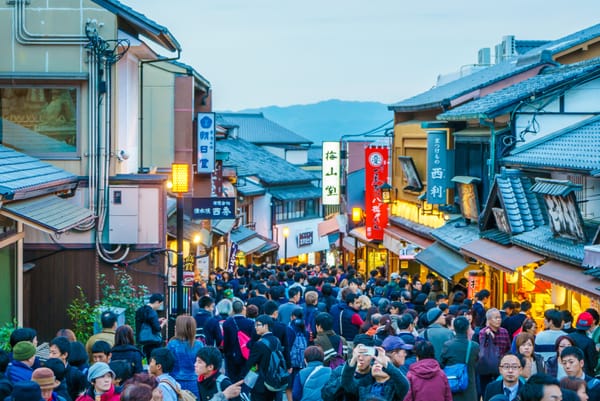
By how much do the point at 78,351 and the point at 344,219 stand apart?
40.2m

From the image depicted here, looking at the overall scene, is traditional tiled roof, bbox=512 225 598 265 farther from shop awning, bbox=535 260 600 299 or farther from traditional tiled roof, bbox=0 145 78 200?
traditional tiled roof, bbox=0 145 78 200

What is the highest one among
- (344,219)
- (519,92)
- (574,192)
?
(519,92)

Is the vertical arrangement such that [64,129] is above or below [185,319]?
above

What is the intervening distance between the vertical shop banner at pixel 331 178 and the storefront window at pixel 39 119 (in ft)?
93.3

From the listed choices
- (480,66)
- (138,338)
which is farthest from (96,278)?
(480,66)

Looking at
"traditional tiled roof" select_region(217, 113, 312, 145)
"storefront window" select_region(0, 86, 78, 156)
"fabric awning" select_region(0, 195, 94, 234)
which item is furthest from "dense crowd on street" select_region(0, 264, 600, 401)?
"traditional tiled roof" select_region(217, 113, 312, 145)

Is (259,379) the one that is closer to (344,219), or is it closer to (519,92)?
(519,92)

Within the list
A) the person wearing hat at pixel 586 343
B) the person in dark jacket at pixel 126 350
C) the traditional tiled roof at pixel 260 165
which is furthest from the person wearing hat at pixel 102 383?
the traditional tiled roof at pixel 260 165

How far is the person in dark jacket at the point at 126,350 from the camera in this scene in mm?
11164

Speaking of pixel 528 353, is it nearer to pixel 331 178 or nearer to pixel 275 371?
pixel 275 371

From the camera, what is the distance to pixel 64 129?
19.9m

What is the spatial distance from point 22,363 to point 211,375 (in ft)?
6.30

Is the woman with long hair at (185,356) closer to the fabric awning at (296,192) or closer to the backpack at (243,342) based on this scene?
the backpack at (243,342)

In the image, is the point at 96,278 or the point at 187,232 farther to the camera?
the point at 187,232
